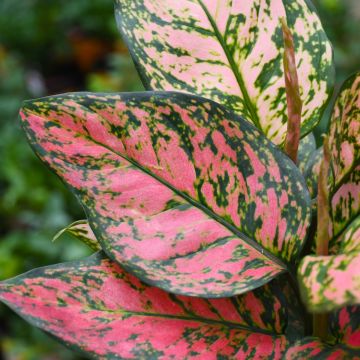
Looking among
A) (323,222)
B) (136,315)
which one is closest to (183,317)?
(136,315)

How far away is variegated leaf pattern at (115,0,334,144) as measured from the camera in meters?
0.56

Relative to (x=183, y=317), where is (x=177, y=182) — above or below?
above

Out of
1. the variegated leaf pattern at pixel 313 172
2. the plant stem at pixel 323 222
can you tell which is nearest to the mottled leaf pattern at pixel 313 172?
the variegated leaf pattern at pixel 313 172

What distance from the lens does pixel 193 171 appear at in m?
0.49

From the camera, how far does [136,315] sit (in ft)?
1.63

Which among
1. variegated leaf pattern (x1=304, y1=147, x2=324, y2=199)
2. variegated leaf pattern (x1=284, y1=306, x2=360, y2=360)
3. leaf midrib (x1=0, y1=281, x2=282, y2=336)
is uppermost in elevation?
variegated leaf pattern (x1=304, y1=147, x2=324, y2=199)

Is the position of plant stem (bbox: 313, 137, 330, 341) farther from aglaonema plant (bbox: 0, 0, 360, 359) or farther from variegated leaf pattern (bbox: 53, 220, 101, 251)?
variegated leaf pattern (bbox: 53, 220, 101, 251)

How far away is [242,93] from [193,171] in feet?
0.38

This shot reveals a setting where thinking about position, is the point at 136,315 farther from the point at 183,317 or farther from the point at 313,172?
the point at 313,172

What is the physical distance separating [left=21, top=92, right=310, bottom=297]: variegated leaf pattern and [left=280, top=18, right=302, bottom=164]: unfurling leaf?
0.09 ft

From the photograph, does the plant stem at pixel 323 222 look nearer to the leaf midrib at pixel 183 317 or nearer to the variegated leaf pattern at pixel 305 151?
the leaf midrib at pixel 183 317

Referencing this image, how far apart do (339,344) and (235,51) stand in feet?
0.85

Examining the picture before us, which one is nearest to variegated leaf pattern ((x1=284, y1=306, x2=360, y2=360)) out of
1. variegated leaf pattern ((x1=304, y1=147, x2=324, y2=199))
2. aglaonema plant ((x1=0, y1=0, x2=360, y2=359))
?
aglaonema plant ((x1=0, y1=0, x2=360, y2=359))

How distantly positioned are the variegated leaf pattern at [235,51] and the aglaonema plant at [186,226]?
6cm
